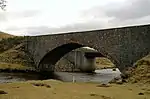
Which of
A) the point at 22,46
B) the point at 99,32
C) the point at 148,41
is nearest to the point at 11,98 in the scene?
the point at 148,41

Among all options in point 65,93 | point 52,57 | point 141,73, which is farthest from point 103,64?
point 65,93

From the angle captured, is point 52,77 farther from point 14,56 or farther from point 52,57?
point 14,56

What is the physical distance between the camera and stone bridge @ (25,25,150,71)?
48.7 meters

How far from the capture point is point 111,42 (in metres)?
54.5

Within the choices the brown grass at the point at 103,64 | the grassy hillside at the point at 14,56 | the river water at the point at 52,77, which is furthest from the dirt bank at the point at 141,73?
the brown grass at the point at 103,64

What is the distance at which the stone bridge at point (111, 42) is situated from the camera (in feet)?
160

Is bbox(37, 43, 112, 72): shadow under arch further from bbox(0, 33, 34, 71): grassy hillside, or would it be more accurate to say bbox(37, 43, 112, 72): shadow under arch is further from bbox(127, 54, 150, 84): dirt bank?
bbox(127, 54, 150, 84): dirt bank

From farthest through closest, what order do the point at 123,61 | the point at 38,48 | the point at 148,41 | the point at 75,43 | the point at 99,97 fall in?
the point at 38,48 → the point at 75,43 → the point at 123,61 → the point at 148,41 → the point at 99,97

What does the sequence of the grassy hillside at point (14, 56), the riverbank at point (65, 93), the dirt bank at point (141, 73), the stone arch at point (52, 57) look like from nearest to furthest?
the riverbank at point (65, 93)
the dirt bank at point (141, 73)
the stone arch at point (52, 57)
the grassy hillside at point (14, 56)

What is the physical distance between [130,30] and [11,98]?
113ft

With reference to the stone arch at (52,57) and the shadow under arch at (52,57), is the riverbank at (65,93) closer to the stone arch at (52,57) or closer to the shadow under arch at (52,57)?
the stone arch at (52,57)

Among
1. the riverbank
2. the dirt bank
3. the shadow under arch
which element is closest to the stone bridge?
the shadow under arch

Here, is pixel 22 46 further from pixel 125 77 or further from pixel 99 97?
pixel 99 97

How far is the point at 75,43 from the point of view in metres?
66.8
